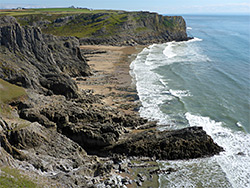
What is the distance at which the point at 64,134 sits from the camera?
2994 cm

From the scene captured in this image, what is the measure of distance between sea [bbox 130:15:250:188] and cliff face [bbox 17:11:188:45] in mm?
35777

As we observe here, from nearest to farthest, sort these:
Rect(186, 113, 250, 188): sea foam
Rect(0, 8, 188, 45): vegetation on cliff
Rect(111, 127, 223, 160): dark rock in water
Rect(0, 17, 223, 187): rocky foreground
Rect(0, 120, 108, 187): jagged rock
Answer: Rect(0, 120, 108, 187): jagged rock < Rect(0, 17, 223, 187): rocky foreground < Rect(186, 113, 250, 188): sea foam < Rect(111, 127, 223, 160): dark rock in water < Rect(0, 8, 188, 45): vegetation on cliff

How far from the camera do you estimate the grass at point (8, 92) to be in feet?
101

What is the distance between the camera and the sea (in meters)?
28.1

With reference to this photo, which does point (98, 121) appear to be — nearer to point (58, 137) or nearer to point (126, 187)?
point (58, 137)

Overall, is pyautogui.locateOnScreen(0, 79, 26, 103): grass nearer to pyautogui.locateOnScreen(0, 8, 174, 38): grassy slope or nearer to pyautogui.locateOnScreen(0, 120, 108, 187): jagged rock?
pyautogui.locateOnScreen(0, 120, 108, 187): jagged rock

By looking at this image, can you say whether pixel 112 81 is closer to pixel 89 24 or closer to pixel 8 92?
pixel 8 92

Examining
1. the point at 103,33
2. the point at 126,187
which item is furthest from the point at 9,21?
the point at 103,33

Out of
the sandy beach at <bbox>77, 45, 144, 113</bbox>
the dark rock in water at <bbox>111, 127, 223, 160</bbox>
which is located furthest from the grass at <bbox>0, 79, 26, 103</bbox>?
the sandy beach at <bbox>77, 45, 144, 113</bbox>

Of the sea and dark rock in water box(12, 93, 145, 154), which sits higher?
dark rock in water box(12, 93, 145, 154)

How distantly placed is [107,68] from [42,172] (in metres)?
50.2

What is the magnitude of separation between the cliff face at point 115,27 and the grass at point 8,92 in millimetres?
83829

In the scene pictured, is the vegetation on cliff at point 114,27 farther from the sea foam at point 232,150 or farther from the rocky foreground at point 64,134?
the sea foam at point 232,150

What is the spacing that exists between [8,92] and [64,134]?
30.0ft
